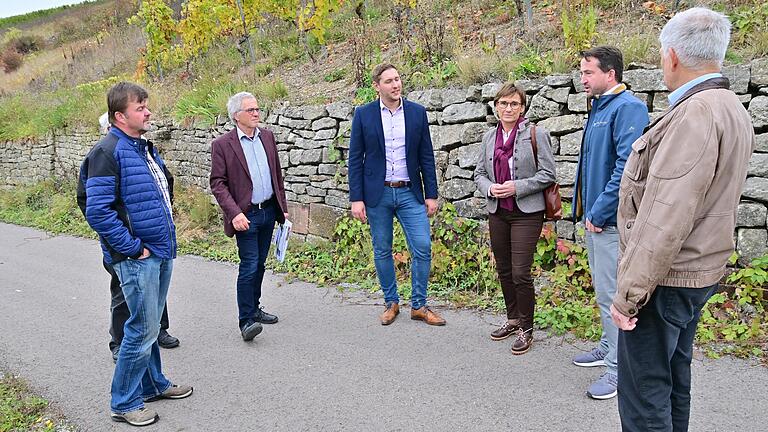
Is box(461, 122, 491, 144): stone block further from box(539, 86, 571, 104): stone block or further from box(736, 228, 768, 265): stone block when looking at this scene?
box(736, 228, 768, 265): stone block

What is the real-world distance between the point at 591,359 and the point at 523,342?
0.49 meters

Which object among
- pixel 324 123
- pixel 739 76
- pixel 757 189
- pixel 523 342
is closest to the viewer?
pixel 523 342

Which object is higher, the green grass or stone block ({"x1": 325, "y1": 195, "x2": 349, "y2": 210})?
stone block ({"x1": 325, "y1": 195, "x2": 349, "y2": 210})

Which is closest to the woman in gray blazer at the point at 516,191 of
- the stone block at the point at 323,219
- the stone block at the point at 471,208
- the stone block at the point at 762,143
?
the stone block at the point at 471,208

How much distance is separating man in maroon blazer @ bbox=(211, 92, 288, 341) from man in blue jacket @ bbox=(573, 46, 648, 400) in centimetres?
261

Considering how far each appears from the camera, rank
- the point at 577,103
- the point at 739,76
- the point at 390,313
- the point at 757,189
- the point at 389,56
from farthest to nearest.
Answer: the point at 389,56 → the point at 577,103 → the point at 390,313 → the point at 739,76 → the point at 757,189

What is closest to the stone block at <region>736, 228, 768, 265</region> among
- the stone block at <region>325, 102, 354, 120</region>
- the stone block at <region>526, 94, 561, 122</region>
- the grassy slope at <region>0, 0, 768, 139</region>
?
the grassy slope at <region>0, 0, 768, 139</region>

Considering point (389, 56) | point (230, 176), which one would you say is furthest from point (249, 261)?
point (389, 56)

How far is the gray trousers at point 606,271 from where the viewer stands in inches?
139

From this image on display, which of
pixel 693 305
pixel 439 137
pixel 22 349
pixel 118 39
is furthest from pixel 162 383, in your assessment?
pixel 118 39

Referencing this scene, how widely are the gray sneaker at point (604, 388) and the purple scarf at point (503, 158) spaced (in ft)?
4.37

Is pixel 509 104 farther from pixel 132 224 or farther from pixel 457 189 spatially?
pixel 132 224

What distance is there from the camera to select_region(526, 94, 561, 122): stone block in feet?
18.1

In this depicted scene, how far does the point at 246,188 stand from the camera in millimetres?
4824
